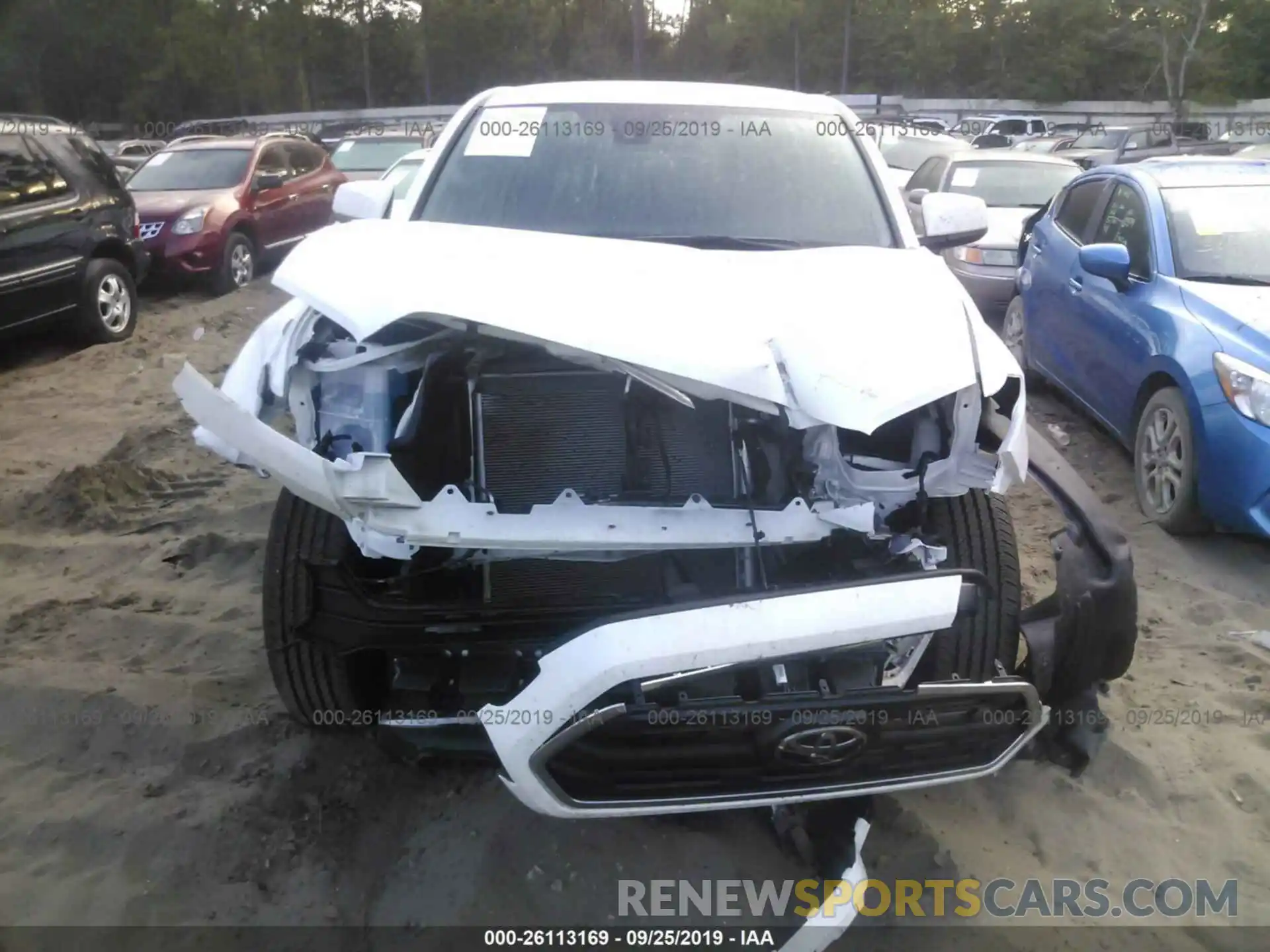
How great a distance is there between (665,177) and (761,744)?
2135mm

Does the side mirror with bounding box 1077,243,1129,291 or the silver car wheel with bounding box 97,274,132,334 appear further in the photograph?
the silver car wheel with bounding box 97,274,132,334

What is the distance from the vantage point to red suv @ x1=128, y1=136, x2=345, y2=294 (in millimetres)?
9047

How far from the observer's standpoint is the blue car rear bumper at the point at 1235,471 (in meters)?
3.71

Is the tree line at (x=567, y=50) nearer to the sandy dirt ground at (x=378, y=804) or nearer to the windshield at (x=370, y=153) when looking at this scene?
the windshield at (x=370, y=153)

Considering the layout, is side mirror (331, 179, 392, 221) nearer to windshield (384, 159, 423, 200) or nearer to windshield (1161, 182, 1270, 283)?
windshield (1161, 182, 1270, 283)

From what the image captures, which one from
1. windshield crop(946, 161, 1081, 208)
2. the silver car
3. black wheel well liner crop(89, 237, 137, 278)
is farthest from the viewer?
windshield crop(946, 161, 1081, 208)

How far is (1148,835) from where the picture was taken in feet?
8.49

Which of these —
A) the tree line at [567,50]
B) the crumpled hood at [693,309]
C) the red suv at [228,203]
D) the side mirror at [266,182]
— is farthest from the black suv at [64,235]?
the tree line at [567,50]

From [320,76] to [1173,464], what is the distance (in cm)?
5202

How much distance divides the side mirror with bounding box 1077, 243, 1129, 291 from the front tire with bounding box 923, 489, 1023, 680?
249 cm

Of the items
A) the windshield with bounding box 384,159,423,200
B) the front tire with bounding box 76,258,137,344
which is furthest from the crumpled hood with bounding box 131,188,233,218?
the windshield with bounding box 384,159,423,200

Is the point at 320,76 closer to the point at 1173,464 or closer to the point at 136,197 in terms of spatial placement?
the point at 136,197

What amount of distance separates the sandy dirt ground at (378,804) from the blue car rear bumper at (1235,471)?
0.27 m

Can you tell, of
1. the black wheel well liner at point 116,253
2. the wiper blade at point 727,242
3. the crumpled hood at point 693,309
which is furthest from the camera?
the black wheel well liner at point 116,253
